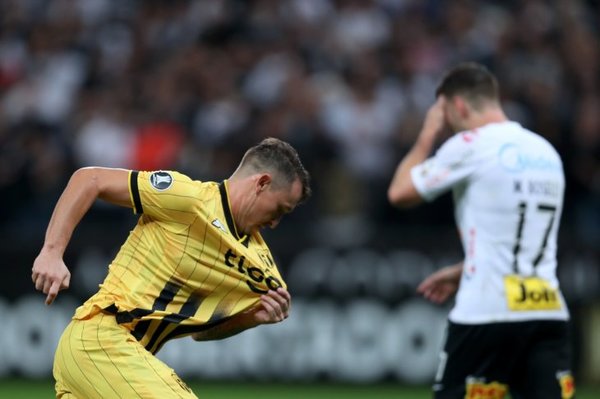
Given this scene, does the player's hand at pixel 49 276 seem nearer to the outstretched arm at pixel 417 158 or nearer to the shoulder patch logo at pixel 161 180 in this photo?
the shoulder patch logo at pixel 161 180

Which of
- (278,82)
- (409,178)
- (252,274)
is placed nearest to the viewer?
(252,274)

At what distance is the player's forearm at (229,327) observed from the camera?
227 inches

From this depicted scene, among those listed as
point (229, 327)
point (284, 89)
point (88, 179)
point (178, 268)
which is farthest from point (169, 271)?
point (284, 89)

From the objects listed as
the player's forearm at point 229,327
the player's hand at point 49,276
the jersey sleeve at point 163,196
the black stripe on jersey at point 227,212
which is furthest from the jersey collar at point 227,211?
the player's hand at point 49,276

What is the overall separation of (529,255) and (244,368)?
569cm

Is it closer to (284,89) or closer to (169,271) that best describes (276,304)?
(169,271)

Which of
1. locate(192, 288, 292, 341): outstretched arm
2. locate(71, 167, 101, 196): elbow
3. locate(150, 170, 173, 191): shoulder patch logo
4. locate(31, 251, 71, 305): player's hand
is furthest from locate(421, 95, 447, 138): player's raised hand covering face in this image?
locate(31, 251, 71, 305): player's hand

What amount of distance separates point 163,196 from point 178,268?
34 centimetres

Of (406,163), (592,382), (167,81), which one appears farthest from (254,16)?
(406,163)

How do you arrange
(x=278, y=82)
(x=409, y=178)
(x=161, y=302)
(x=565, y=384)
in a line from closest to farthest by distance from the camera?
(x=161, y=302) < (x=565, y=384) < (x=409, y=178) < (x=278, y=82)

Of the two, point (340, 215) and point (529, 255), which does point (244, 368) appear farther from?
point (529, 255)

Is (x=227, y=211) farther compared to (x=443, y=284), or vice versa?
(x=443, y=284)

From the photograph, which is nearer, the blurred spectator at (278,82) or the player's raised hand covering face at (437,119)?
the player's raised hand covering face at (437,119)

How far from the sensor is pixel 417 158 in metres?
6.89
